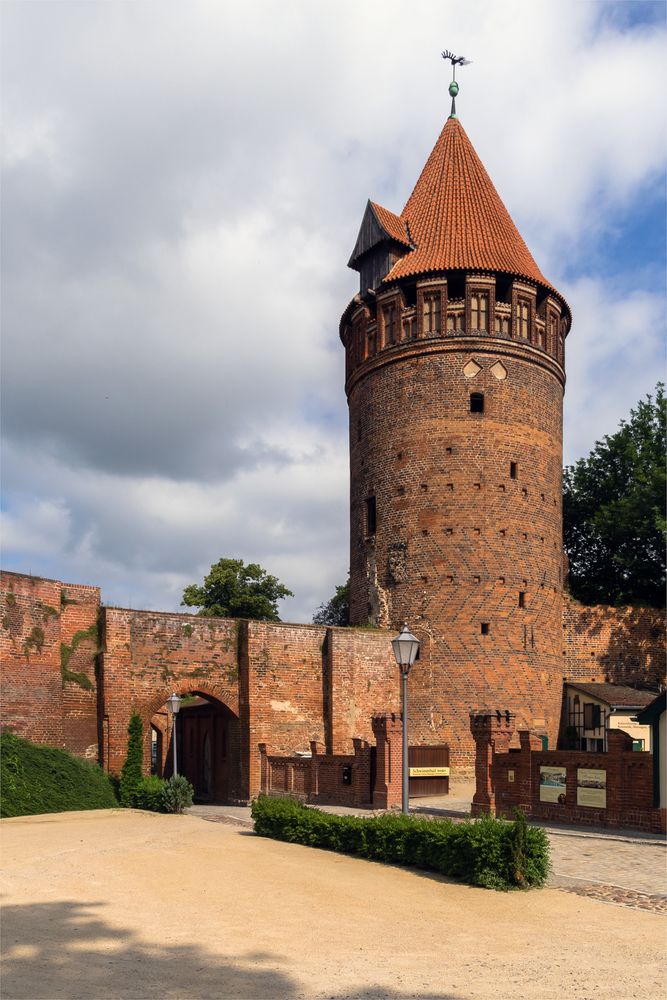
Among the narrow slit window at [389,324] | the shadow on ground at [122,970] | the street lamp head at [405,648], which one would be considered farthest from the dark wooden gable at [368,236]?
the shadow on ground at [122,970]

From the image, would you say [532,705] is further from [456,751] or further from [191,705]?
[191,705]

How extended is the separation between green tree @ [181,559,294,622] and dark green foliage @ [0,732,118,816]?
26.5m

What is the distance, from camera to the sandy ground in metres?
7.81

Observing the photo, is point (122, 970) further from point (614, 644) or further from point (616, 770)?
point (614, 644)

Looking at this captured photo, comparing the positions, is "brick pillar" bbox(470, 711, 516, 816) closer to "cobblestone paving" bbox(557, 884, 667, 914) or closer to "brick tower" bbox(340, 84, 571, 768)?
"cobblestone paving" bbox(557, 884, 667, 914)

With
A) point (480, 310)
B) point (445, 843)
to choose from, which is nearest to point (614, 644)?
point (480, 310)

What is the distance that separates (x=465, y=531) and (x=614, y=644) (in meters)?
7.98

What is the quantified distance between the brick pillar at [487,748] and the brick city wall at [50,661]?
1004 cm

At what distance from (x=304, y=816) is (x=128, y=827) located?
397cm

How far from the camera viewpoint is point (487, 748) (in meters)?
19.8

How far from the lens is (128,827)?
58.4ft

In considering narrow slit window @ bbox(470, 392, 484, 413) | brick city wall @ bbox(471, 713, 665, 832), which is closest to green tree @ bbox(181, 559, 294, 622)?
narrow slit window @ bbox(470, 392, 484, 413)

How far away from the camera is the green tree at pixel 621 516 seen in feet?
122

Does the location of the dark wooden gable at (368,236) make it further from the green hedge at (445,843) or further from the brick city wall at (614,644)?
the green hedge at (445,843)
